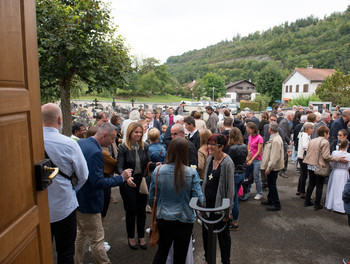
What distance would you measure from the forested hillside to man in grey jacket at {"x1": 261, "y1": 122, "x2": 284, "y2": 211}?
7284cm

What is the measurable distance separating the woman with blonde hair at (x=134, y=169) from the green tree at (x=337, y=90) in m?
28.5

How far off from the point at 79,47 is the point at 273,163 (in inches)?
→ 237

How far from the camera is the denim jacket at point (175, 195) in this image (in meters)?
2.58

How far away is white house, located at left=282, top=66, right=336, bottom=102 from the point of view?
1944 inches

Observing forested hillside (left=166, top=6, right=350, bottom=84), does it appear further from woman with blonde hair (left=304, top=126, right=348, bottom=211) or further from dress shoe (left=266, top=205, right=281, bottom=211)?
dress shoe (left=266, top=205, right=281, bottom=211)

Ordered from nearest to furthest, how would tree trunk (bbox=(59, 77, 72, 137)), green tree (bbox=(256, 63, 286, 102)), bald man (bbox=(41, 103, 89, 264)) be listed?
bald man (bbox=(41, 103, 89, 264))
tree trunk (bbox=(59, 77, 72, 137))
green tree (bbox=(256, 63, 286, 102))

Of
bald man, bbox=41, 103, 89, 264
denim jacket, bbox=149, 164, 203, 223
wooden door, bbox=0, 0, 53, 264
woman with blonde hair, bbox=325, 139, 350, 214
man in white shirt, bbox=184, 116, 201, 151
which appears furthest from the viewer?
man in white shirt, bbox=184, 116, 201, 151

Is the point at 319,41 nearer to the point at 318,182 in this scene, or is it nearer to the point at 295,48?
the point at 295,48

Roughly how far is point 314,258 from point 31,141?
4.29m

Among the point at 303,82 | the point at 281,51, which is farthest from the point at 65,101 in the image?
the point at 281,51

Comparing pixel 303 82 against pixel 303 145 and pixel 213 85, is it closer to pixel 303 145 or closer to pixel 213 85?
pixel 213 85

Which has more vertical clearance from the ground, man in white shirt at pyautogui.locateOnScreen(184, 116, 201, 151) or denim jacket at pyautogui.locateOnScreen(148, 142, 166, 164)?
man in white shirt at pyautogui.locateOnScreen(184, 116, 201, 151)

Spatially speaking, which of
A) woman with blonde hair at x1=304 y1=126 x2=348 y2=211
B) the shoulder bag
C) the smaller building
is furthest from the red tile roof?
the shoulder bag

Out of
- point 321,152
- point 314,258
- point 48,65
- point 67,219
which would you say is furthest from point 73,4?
point 314,258
